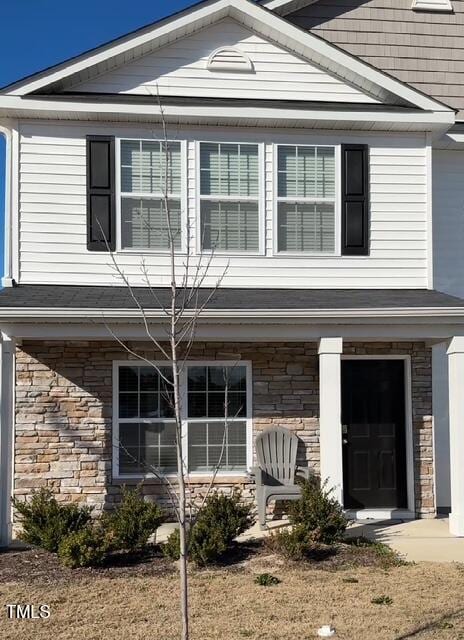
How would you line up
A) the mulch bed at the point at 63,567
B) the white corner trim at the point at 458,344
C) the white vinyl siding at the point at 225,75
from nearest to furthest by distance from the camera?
the mulch bed at the point at 63,567, the white corner trim at the point at 458,344, the white vinyl siding at the point at 225,75

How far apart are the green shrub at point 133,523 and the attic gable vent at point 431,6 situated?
8.73 m

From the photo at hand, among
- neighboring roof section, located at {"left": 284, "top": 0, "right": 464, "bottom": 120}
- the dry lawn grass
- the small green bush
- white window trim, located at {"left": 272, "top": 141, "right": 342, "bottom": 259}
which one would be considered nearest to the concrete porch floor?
the dry lawn grass

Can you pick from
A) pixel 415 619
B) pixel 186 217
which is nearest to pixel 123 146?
pixel 186 217

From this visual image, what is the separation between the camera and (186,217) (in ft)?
33.5

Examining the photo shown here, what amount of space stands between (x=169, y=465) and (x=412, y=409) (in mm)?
3293

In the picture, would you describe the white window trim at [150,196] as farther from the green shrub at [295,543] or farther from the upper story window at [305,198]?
the green shrub at [295,543]

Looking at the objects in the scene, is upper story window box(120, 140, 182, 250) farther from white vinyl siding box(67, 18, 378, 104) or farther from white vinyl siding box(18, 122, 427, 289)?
white vinyl siding box(67, 18, 378, 104)

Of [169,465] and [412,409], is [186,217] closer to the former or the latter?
[169,465]

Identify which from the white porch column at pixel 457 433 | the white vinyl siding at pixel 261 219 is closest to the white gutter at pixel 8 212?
the white vinyl siding at pixel 261 219

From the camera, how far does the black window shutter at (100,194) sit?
10047mm

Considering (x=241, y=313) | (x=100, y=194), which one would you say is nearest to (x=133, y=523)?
(x=241, y=313)

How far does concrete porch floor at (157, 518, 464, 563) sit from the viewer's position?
328 inches

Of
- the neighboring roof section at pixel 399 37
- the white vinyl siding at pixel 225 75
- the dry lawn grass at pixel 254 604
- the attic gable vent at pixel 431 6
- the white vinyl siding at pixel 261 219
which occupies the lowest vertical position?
the dry lawn grass at pixel 254 604

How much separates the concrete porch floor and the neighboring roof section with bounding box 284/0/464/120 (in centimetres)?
623
